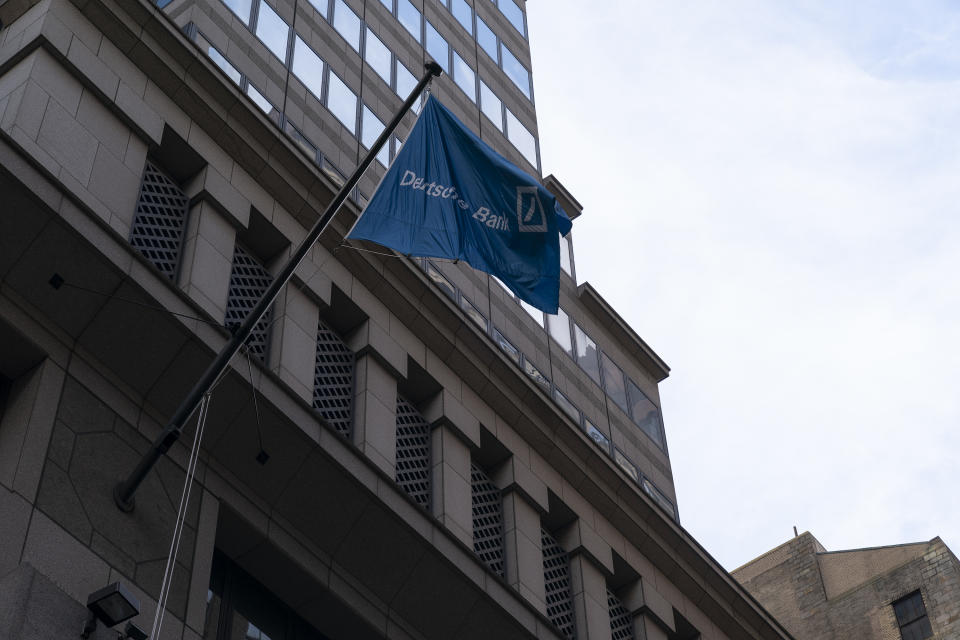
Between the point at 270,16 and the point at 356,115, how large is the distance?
276 centimetres

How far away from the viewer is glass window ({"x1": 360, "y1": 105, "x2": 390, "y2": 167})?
28803 mm

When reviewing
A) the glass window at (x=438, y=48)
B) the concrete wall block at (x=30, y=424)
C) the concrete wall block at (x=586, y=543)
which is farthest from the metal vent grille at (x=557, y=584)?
the glass window at (x=438, y=48)

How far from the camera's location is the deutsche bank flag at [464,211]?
63.8ft

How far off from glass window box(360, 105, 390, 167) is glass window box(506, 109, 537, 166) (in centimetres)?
771

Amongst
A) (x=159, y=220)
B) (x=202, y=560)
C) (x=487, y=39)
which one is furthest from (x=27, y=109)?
(x=487, y=39)

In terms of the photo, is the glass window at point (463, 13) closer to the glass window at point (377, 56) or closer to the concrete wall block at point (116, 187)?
the glass window at point (377, 56)

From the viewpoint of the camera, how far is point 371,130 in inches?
1156

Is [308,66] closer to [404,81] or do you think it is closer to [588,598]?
[404,81]

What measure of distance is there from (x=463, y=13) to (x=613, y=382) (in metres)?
12.2

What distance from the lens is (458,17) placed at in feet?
126

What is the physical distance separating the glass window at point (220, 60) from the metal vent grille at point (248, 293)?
4.04 metres

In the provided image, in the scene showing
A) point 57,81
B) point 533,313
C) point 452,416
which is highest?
point 533,313

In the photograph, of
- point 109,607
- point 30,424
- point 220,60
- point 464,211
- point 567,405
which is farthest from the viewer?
point 567,405

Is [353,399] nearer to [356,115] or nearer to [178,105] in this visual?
[178,105]
